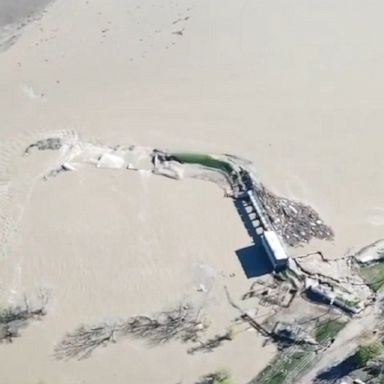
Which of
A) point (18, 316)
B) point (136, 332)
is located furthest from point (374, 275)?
point (18, 316)

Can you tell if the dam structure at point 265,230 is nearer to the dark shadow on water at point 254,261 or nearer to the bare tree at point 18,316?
the dark shadow on water at point 254,261

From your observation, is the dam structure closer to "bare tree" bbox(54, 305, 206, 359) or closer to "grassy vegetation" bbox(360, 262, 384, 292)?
"grassy vegetation" bbox(360, 262, 384, 292)

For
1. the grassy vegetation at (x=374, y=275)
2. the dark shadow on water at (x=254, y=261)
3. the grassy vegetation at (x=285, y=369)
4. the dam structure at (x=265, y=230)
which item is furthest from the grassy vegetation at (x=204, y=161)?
the grassy vegetation at (x=285, y=369)

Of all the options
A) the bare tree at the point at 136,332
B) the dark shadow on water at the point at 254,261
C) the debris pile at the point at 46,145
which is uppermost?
the debris pile at the point at 46,145

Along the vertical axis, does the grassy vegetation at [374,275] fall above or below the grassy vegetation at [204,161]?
below

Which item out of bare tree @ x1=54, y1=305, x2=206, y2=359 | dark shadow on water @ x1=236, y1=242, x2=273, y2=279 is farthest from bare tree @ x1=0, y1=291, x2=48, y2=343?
dark shadow on water @ x1=236, y1=242, x2=273, y2=279

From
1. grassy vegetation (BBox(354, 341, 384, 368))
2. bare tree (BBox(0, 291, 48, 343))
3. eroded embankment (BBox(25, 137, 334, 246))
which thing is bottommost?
grassy vegetation (BBox(354, 341, 384, 368))

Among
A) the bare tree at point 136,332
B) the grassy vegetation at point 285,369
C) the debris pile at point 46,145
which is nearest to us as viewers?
the grassy vegetation at point 285,369

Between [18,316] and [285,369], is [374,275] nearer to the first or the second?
[285,369]
